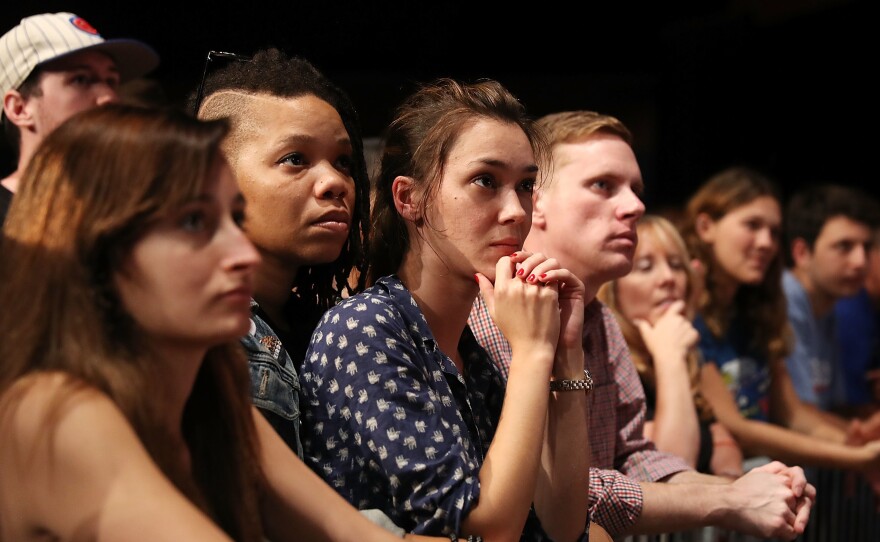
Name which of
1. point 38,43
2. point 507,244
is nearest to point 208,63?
point 38,43

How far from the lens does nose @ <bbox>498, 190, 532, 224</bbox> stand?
2.14 metres

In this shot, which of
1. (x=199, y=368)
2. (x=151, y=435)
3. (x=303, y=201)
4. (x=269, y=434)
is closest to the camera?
(x=151, y=435)

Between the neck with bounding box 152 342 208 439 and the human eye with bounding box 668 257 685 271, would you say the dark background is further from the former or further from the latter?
the neck with bounding box 152 342 208 439

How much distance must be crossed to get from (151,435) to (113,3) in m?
2.26

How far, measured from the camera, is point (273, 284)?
220cm

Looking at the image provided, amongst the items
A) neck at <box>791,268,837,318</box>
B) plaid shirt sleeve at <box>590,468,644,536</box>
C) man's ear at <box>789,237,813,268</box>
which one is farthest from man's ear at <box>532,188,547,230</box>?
man's ear at <box>789,237,813,268</box>

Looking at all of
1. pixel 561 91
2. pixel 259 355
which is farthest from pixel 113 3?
pixel 561 91

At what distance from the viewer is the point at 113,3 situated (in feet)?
11.0

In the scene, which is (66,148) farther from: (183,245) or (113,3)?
(113,3)

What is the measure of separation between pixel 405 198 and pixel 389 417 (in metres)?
0.53

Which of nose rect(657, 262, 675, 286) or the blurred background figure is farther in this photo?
nose rect(657, 262, 675, 286)

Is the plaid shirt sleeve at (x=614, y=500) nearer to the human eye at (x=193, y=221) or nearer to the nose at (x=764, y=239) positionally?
the human eye at (x=193, y=221)

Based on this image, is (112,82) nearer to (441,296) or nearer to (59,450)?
(441,296)

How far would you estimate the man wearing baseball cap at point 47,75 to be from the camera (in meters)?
2.79
